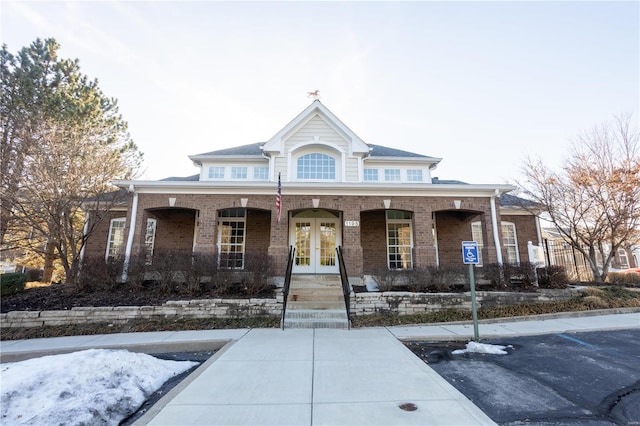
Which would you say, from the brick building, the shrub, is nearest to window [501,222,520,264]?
the brick building

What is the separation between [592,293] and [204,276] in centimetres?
1190

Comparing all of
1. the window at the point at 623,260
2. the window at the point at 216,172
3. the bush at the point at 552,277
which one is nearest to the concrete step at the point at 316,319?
the bush at the point at 552,277

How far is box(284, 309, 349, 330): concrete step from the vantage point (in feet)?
Result: 23.7

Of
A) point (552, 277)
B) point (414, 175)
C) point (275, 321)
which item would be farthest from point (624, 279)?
point (275, 321)

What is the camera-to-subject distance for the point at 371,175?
13.6 m

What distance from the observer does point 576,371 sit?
14.4ft

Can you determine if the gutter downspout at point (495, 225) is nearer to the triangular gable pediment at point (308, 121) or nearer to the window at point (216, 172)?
the triangular gable pediment at point (308, 121)

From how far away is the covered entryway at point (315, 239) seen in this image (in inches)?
454

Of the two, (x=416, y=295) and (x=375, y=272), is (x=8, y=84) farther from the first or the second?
(x=416, y=295)

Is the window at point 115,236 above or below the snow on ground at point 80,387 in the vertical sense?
above

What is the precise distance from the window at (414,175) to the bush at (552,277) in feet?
19.5

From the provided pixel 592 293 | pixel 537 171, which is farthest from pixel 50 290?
pixel 537 171

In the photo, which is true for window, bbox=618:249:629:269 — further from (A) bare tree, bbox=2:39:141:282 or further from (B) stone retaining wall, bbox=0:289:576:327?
(A) bare tree, bbox=2:39:141:282

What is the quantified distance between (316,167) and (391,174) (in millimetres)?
3609
